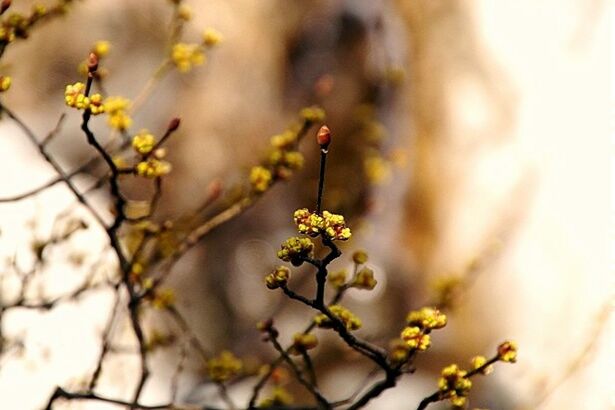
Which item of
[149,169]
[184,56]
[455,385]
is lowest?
[455,385]

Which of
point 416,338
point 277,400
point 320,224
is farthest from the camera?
point 277,400

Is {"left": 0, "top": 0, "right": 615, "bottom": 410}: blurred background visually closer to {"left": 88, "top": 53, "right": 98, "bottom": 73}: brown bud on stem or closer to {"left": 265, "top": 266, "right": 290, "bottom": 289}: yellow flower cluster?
{"left": 88, "top": 53, "right": 98, "bottom": 73}: brown bud on stem

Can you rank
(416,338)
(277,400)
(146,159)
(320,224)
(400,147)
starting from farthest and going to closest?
(400,147)
(277,400)
(146,159)
(416,338)
(320,224)

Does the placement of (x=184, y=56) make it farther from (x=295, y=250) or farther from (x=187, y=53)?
(x=295, y=250)

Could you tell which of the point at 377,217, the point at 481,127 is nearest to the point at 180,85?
the point at 377,217

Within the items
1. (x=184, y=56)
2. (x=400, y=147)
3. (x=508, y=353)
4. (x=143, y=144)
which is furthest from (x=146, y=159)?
Result: (x=400, y=147)
